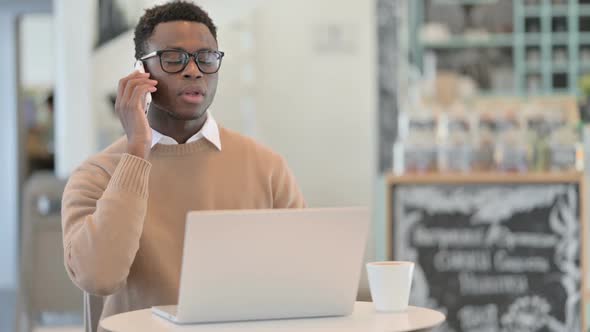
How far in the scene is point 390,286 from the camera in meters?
1.70

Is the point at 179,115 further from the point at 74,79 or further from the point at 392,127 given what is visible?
the point at 392,127

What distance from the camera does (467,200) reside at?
404cm

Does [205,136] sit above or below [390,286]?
above

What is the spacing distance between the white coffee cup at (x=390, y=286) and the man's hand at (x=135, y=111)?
461 mm

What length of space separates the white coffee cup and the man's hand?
1.51 feet

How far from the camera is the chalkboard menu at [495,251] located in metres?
3.94

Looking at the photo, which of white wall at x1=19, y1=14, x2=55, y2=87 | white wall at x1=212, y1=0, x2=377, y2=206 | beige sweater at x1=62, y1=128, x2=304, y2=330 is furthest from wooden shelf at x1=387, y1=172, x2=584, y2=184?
white wall at x1=19, y1=14, x2=55, y2=87

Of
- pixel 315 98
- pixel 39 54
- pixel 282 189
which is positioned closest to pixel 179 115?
pixel 282 189

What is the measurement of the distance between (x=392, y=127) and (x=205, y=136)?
4.69 metres

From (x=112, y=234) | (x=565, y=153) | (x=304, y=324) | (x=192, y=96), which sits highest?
(x=192, y=96)

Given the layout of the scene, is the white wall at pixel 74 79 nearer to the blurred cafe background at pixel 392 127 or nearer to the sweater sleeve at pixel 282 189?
the blurred cafe background at pixel 392 127

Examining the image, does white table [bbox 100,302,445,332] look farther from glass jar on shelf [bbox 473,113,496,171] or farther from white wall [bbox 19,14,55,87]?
white wall [bbox 19,14,55,87]

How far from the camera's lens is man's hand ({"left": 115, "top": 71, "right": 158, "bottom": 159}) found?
5.89ft

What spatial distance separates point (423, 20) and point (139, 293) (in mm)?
7837
